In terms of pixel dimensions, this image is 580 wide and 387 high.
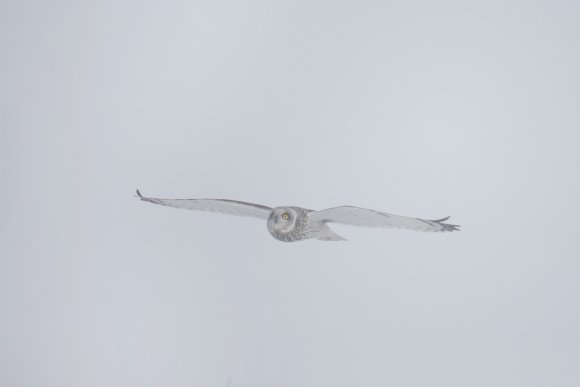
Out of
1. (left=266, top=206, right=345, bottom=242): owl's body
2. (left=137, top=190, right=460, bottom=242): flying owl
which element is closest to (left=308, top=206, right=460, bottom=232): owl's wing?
(left=137, top=190, right=460, bottom=242): flying owl

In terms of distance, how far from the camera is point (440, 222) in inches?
202

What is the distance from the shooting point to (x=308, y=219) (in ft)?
19.5

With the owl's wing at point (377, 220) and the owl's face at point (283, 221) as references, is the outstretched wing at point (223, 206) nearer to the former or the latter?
the owl's face at point (283, 221)

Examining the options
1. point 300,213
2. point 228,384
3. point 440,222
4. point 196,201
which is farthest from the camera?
point 228,384

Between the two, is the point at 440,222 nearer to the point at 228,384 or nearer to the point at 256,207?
the point at 256,207

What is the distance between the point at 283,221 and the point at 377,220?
905 mm

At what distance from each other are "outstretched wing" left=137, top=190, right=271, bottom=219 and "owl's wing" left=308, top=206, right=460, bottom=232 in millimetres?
768

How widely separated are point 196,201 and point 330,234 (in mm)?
1302

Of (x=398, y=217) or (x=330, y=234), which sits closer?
(x=398, y=217)

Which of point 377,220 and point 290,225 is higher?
point 377,220

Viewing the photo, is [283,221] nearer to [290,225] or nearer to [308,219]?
[290,225]

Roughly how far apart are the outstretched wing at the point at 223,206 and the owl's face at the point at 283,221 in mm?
329

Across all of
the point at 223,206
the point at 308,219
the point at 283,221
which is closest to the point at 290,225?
the point at 283,221

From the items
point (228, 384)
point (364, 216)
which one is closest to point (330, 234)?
point (364, 216)
